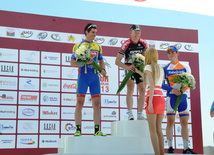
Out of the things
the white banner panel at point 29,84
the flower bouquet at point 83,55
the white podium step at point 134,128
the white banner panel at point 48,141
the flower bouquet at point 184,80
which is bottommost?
the white banner panel at point 48,141

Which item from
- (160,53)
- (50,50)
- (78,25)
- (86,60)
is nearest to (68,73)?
(50,50)

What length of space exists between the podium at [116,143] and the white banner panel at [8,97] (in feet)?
8.89

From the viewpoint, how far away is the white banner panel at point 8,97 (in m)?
7.11

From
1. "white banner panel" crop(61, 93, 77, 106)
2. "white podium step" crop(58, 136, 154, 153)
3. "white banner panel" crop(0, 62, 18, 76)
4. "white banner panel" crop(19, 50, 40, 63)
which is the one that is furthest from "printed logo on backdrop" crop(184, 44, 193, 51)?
"white podium step" crop(58, 136, 154, 153)

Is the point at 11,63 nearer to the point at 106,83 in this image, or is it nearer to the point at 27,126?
the point at 27,126

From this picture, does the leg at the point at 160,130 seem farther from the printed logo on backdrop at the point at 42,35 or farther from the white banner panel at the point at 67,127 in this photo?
the printed logo on backdrop at the point at 42,35

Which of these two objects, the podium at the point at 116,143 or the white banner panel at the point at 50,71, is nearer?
the podium at the point at 116,143

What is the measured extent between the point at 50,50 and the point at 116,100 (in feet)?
6.38

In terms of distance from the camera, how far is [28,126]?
7230mm

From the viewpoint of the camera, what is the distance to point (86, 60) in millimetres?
4629

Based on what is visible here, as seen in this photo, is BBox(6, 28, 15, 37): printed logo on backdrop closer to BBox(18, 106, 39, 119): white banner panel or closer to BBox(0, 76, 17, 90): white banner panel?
BBox(0, 76, 17, 90): white banner panel

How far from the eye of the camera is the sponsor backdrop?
7180 mm

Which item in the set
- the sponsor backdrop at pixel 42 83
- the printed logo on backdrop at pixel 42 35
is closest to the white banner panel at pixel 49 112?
the sponsor backdrop at pixel 42 83

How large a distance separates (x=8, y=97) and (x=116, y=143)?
346cm
